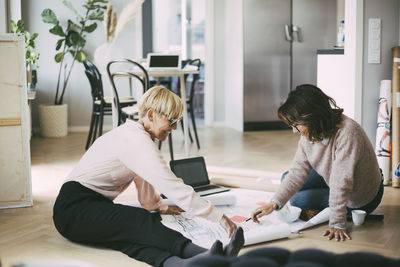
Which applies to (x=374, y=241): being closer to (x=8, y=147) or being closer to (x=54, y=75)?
(x=8, y=147)

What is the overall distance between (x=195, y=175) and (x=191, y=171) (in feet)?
0.12

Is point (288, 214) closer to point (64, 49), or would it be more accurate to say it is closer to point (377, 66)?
point (377, 66)

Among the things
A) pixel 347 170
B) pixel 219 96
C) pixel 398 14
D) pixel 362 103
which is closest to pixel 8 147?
pixel 347 170

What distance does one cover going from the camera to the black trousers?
199 centimetres

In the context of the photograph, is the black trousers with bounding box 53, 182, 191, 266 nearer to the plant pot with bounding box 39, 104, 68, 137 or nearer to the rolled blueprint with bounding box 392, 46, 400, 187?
the rolled blueprint with bounding box 392, 46, 400, 187

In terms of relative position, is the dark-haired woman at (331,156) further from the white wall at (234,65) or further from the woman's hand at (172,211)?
the white wall at (234,65)

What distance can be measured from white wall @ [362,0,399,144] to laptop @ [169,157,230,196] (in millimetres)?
1121

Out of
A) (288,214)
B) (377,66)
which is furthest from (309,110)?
(377,66)

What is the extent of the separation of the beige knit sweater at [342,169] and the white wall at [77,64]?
170 inches

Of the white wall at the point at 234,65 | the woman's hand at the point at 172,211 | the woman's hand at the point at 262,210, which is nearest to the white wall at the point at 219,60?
the white wall at the point at 234,65

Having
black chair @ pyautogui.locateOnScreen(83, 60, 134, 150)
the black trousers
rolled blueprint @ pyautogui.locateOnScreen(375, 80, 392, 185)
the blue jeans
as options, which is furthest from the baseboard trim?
the black trousers

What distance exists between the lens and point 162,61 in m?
4.55

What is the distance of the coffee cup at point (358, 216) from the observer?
255cm

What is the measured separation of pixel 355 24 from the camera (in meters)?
3.52
